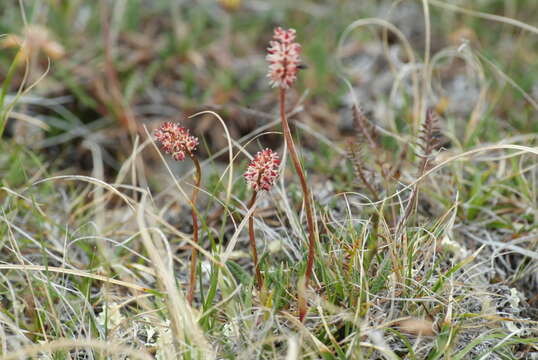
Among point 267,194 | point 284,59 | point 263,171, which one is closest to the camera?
point 284,59

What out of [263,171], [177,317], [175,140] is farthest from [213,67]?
[177,317]

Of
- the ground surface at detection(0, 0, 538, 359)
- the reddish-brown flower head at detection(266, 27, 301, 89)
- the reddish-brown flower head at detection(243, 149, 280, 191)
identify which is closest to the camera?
the reddish-brown flower head at detection(266, 27, 301, 89)

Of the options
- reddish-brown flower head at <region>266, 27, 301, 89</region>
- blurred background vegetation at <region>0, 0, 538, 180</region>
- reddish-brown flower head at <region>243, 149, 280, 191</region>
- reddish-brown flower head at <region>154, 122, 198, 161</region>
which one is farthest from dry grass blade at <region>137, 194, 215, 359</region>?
blurred background vegetation at <region>0, 0, 538, 180</region>

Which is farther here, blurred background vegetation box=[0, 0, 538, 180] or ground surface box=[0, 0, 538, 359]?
blurred background vegetation box=[0, 0, 538, 180]

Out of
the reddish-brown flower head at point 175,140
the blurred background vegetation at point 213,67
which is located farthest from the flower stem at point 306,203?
the blurred background vegetation at point 213,67

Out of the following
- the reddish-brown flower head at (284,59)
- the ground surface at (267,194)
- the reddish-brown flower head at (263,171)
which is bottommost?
the ground surface at (267,194)

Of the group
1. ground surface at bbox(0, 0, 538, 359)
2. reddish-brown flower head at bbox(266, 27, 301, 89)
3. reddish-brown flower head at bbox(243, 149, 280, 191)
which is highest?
reddish-brown flower head at bbox(266, 27, 301, 89)

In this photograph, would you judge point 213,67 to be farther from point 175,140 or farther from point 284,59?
point 284,59

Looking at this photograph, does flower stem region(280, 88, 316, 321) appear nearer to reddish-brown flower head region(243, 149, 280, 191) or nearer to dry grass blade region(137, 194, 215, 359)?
reddish-brown flower head region(243, 149, 280, 191)

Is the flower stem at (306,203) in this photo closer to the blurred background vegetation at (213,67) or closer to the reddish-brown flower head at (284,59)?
the reddish-brown flower head at (284,59)

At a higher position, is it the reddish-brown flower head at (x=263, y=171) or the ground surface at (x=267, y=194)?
the reddish-brown flower head at (x=263, y=171)
